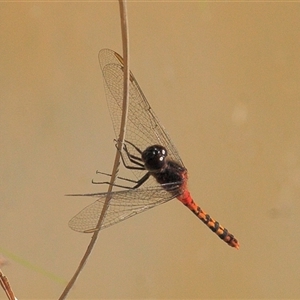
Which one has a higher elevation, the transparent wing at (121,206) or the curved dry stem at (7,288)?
the transparent wing at (121,206)

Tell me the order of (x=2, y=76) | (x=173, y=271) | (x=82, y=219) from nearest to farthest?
(x=82, y=219), (x=2, y=76), (x=173, y=271)

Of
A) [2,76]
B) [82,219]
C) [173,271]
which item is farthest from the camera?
[173,271]

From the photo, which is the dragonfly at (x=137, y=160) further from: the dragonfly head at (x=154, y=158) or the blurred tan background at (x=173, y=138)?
the blurred tan background at (x=173, y=138)

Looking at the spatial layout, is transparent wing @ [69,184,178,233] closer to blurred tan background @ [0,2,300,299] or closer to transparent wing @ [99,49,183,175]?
transparent wing @ [99,49,183,175]

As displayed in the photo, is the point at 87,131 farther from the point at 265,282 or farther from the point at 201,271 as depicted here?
the point at 265,282

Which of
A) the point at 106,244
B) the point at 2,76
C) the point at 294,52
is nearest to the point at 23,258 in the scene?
the point at 106,244

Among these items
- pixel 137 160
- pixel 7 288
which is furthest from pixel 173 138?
pixel 7 288

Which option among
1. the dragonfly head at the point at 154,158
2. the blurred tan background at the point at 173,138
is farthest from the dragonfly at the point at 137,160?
the blurred tan background at the point at 173,138
